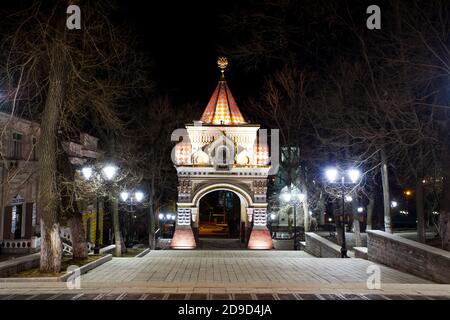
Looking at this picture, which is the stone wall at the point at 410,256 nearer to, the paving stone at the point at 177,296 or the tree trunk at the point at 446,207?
the tree trunk at the point at 446,207

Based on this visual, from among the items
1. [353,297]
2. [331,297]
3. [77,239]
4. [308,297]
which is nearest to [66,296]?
[308,297]

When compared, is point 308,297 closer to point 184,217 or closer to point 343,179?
point 343,179

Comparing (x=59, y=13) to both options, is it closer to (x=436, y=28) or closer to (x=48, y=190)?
(x=48, y=190)

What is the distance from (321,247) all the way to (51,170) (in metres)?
13.6

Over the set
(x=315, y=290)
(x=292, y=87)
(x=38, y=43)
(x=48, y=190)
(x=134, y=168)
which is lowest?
(x=315, y=290)

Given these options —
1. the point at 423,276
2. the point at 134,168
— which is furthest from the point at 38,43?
the point at 134,168

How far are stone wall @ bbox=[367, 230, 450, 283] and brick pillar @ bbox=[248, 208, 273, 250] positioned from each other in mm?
11642

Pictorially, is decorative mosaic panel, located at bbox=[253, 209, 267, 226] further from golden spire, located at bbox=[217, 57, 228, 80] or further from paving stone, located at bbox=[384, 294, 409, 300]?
paving stone, located at bbox=[384, 294, 409, 300]

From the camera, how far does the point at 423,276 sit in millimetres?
12781

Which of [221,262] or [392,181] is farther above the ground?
[392,181]

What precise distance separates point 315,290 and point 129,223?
2859 cm

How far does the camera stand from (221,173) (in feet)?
93.1

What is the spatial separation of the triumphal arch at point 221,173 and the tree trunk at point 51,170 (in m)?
15.6

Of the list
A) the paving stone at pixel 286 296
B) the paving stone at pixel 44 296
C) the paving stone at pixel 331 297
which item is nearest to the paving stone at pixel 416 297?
the paving stone at pixel 331 297
